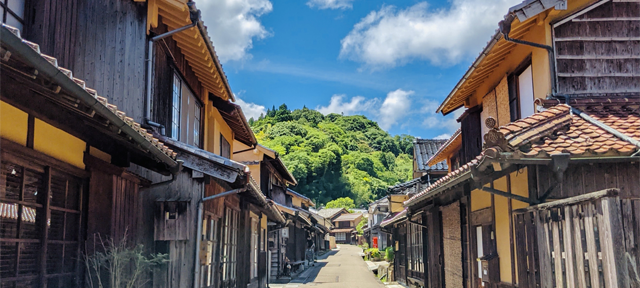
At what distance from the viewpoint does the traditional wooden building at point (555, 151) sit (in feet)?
17.0

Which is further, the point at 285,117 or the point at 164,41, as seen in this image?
the point at 285,117

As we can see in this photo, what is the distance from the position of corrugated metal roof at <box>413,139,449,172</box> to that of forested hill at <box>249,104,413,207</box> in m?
52.0

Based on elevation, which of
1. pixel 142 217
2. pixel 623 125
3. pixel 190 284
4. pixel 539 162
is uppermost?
pixel 623 125

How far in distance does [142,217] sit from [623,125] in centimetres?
715

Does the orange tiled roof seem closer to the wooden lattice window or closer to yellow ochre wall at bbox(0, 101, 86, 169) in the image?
yellow ochre wall at bbox(0, 101, 86, 169)

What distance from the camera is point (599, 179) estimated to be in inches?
274

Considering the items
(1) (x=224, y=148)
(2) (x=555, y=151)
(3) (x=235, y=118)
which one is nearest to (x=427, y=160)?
(1) (x=224, y=148)

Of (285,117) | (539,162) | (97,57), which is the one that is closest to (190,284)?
(97,57)

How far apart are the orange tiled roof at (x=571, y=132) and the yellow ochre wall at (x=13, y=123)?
17.1 feet

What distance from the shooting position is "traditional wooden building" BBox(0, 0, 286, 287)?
4.68 meters

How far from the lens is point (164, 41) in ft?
29.2

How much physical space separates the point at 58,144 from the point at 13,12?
1816 mm

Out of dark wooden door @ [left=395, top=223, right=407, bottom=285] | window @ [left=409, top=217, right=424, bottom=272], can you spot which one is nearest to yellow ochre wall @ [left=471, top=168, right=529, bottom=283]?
window @ [left=409, top=217, right=424, bottom=272]

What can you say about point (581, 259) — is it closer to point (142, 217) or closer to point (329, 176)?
point (142, 217)
